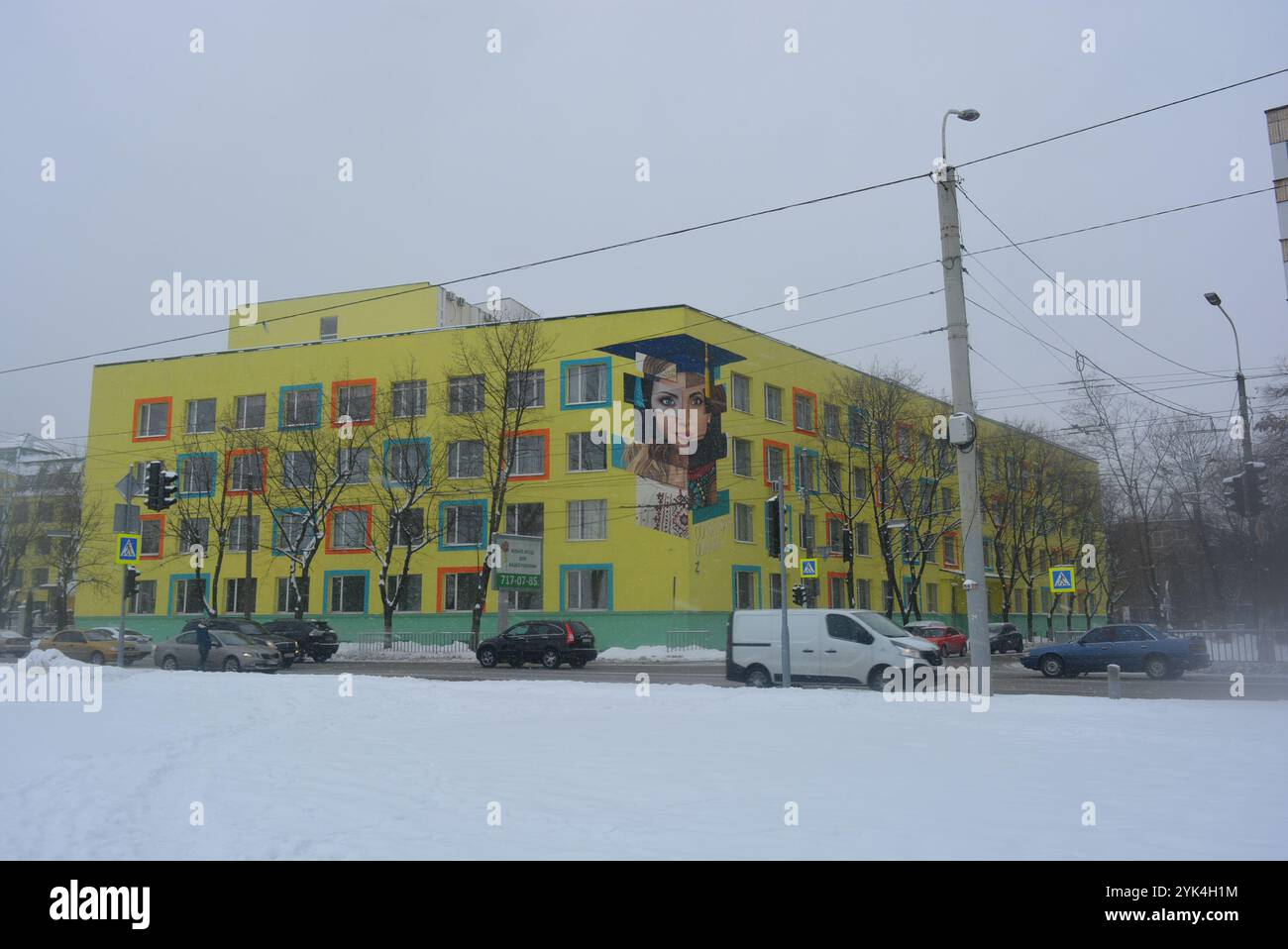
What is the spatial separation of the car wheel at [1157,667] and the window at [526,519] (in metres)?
25.5

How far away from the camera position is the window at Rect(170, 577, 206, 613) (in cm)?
5066

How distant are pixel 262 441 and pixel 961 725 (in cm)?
4293

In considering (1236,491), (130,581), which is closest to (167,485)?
(130,581)

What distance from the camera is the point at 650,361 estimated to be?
4372 centimetres

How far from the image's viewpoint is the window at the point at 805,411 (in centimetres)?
4950

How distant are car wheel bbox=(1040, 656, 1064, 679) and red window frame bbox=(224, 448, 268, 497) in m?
34.9

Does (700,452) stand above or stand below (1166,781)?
above

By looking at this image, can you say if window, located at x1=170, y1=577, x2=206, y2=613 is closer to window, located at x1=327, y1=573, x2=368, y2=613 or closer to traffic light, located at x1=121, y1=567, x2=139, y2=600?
window, located at x1=327, y1=573, x2=368, y2=613

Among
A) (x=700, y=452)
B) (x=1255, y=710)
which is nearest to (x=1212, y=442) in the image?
(x=700, y=452)

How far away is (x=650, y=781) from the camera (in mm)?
8969

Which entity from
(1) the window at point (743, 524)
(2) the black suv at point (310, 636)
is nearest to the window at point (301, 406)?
(2) the black suv at point (310, 636)

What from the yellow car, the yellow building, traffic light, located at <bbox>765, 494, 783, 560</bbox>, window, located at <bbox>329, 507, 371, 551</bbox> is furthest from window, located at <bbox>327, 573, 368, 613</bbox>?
traffic light, located at <bbox>765, 494, 783, 560</bbox>

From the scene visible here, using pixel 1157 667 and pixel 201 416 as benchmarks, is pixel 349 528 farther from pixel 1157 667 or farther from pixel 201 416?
pixel 1157 667
